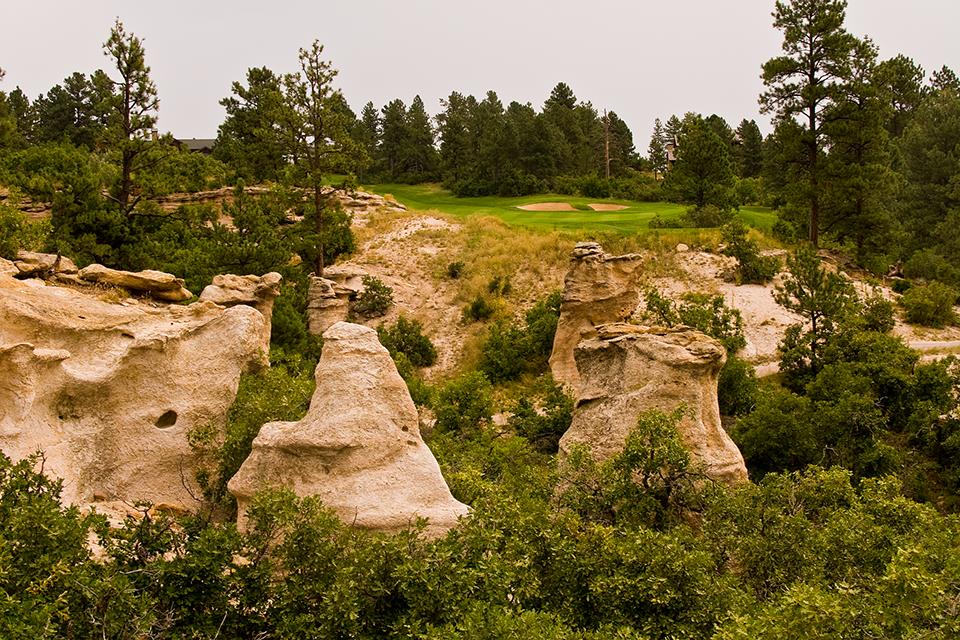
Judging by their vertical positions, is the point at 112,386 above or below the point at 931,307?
above

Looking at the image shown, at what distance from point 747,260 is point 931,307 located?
8138 millimetres

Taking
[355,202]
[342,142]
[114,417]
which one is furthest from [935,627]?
[355,202]

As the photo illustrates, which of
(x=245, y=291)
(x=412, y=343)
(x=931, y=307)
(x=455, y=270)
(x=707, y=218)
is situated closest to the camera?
(x=245, y=291)

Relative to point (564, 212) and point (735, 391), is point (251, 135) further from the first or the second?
point (735, 391)

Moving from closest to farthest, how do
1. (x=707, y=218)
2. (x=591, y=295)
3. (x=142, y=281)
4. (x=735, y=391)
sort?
1. (x=142, y=281)
2. (x=735, y=391)
3. (x=591, y=295)
4. (x=707, y=218)

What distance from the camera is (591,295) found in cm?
2883

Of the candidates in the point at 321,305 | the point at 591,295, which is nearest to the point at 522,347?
the point at 591,295

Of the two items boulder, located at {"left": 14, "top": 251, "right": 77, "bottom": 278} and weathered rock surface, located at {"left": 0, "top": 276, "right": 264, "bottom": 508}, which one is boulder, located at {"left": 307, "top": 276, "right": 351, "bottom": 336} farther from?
weathered rock surface, located at {"left": 0, "top": 276, "right": 264, "bottom": 508}

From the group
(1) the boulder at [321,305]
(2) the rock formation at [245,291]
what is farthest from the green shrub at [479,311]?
(2) the rock formation at [245,291]

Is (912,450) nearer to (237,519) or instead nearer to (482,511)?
(482,511)

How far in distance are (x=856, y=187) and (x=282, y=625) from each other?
3730 centimetres

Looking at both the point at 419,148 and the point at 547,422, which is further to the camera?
the point at 419,148

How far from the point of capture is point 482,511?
33.5ft

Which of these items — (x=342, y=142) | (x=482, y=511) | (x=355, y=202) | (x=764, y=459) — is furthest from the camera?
(x=355, y=202)
